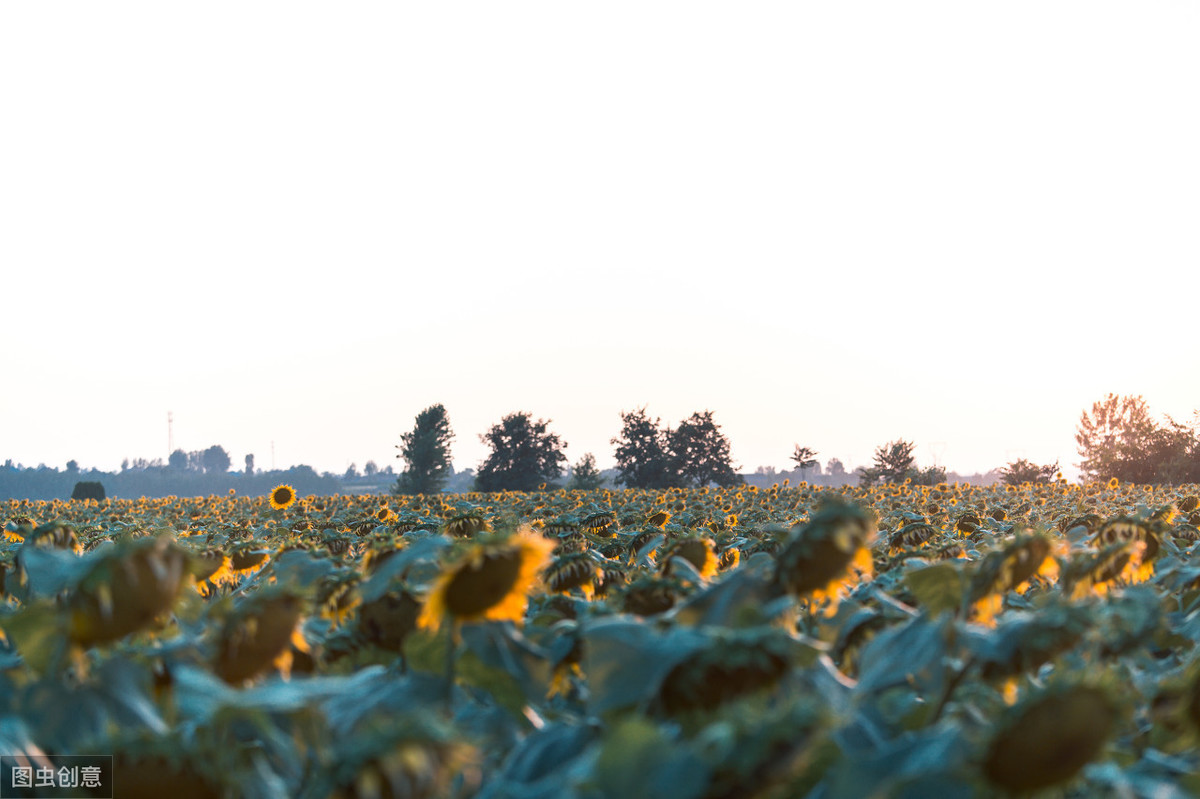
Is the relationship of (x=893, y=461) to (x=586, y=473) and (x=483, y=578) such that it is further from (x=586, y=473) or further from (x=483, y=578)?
(x=483, y=578)

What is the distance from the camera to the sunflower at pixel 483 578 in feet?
5.19

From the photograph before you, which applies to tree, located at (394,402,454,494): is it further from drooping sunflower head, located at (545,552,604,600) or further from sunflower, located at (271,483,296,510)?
drooping sunflower head, located at (545,552,604,600)

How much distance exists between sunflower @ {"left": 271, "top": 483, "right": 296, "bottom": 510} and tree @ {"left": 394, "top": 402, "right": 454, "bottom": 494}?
56.3 metres

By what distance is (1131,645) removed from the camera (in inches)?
77.2

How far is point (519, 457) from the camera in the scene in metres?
74.2

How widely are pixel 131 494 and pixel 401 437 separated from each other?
12920cm

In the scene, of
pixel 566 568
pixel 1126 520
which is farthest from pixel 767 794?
pixel 1126 520

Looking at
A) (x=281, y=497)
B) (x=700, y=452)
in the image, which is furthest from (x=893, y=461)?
(x=281, y=497)

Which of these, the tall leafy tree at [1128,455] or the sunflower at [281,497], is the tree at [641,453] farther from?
the sunflower at [281,497]

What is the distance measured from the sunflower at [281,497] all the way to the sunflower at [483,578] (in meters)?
13.9

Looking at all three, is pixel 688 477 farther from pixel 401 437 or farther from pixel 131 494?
pixel 131 494

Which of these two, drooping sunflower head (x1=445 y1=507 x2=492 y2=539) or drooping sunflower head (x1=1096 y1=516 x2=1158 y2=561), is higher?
drooping sunflower head (x1=445 y1=507 x2=492 y2=539)

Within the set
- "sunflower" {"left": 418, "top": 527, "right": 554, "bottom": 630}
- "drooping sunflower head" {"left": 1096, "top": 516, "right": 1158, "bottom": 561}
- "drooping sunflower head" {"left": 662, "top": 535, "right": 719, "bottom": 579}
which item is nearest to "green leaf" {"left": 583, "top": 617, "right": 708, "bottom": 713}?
"sunflower" {"left": 418, "top": 527, "right": 554, "bottom": 630}

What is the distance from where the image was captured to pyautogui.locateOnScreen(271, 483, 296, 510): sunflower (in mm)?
14664
